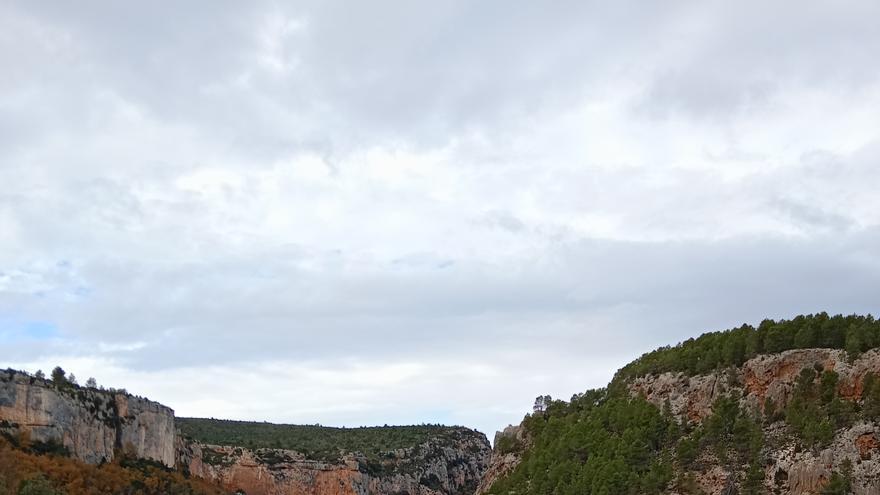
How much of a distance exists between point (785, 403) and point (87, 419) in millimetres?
71912

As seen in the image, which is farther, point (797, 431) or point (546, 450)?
point (546, 450)

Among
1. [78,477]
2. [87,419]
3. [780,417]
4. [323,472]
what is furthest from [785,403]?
[323,472]

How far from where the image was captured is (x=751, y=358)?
57.8 m

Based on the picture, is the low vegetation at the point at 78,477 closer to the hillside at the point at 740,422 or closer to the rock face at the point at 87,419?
the rock face at the point at 87,419

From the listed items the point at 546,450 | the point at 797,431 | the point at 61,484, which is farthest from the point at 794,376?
the point at 61,484

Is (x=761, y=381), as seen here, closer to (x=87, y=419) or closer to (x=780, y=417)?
(x=780, y=417)

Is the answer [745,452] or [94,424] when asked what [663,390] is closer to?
[745,452]

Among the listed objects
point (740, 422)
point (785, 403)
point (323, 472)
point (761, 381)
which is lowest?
point (323, 472)

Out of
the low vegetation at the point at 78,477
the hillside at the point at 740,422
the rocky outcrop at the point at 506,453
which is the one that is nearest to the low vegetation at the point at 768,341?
the hillside at the point at 740,422

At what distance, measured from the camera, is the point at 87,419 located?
99562 millimetres

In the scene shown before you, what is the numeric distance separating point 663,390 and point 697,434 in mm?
6697

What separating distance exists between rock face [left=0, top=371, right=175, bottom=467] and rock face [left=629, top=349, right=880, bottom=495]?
5815 cm

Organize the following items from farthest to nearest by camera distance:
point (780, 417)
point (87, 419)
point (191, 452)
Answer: point (191, 452), point (87, 419), point (780, 417)

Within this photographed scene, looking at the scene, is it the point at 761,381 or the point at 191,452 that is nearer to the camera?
the point at 761,381
